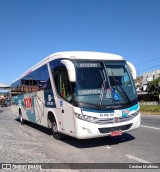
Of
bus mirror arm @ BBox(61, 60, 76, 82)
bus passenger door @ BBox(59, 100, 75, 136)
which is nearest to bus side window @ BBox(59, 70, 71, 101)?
bus passenger door @ BBox(59, 100, 75, 136)

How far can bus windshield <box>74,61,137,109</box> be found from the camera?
8211mm

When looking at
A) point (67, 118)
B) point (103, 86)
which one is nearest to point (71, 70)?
point (103, 86)

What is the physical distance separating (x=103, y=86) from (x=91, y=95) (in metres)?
0.52

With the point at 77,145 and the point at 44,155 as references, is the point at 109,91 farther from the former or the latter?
the point at 44,155

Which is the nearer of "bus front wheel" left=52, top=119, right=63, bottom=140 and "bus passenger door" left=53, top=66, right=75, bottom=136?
"bus passenger door" left=53, top=66, right=75, bottom=136

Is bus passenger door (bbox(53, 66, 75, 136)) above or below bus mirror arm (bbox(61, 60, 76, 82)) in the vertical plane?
below

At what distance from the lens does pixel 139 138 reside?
973 centimetres

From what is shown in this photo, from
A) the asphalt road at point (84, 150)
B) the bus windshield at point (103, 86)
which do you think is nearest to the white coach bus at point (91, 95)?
the bus windshield at point (103, 86)

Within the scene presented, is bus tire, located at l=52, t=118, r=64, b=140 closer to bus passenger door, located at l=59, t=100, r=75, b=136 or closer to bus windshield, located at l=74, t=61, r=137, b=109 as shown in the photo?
bus passenger door, located at l=59, t=100, r=75, b=136

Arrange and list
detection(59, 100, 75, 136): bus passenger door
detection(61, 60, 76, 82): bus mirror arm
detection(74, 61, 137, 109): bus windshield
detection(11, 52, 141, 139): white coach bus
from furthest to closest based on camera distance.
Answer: detection(59, 100, 75, 136): bus passenger door, detection(74, 61, 137, 109): bus windshield, detection(11, 52, 141, 139): white coach bus, detection(61, 60, 76, 82): bus mirror arm

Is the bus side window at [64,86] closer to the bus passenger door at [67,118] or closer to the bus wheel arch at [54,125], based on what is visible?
the bus passenger door at [67,118]

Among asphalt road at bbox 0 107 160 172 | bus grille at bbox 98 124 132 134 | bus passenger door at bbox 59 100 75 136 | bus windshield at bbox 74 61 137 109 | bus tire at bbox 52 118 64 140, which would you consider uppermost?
bus windshield at bbox 74 61 137 109

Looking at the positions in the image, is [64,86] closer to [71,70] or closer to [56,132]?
[71,70]

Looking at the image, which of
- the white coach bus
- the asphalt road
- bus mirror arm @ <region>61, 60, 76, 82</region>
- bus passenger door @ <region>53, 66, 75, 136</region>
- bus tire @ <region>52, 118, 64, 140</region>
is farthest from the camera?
bus tire @ <region>52, 118, 64, 140</region>
